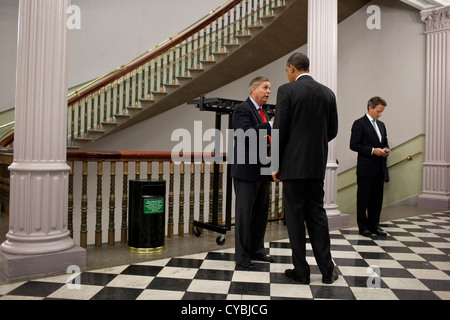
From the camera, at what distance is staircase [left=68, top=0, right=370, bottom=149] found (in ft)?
24.3

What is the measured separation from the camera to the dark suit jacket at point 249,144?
9.96 feet

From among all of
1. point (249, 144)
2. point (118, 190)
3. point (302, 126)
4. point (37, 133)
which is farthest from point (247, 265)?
point (118, 190)

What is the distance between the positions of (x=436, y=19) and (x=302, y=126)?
19.4ft

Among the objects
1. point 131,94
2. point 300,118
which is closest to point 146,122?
point 131,94

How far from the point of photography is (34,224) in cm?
287

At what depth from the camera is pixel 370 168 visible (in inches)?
174

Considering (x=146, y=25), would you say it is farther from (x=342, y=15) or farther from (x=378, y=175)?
(x=378, y=175)

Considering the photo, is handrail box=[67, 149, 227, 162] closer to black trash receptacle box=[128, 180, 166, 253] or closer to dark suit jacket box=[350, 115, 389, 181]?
black trash receptacle box=[128, 180, 166, 253]

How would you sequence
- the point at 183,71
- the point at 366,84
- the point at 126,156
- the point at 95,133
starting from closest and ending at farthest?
the point at 126,156 → the point at 95,133 → the point at 366,84 → the point at 183,71

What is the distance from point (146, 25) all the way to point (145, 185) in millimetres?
6644

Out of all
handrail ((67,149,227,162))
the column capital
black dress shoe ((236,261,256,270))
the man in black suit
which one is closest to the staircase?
the column capital

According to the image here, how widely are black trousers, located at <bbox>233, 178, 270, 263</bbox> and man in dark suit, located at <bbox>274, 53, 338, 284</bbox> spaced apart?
359 millimetres

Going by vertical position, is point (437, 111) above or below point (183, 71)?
below

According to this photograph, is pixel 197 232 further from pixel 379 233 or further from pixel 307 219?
pixel 379 233
